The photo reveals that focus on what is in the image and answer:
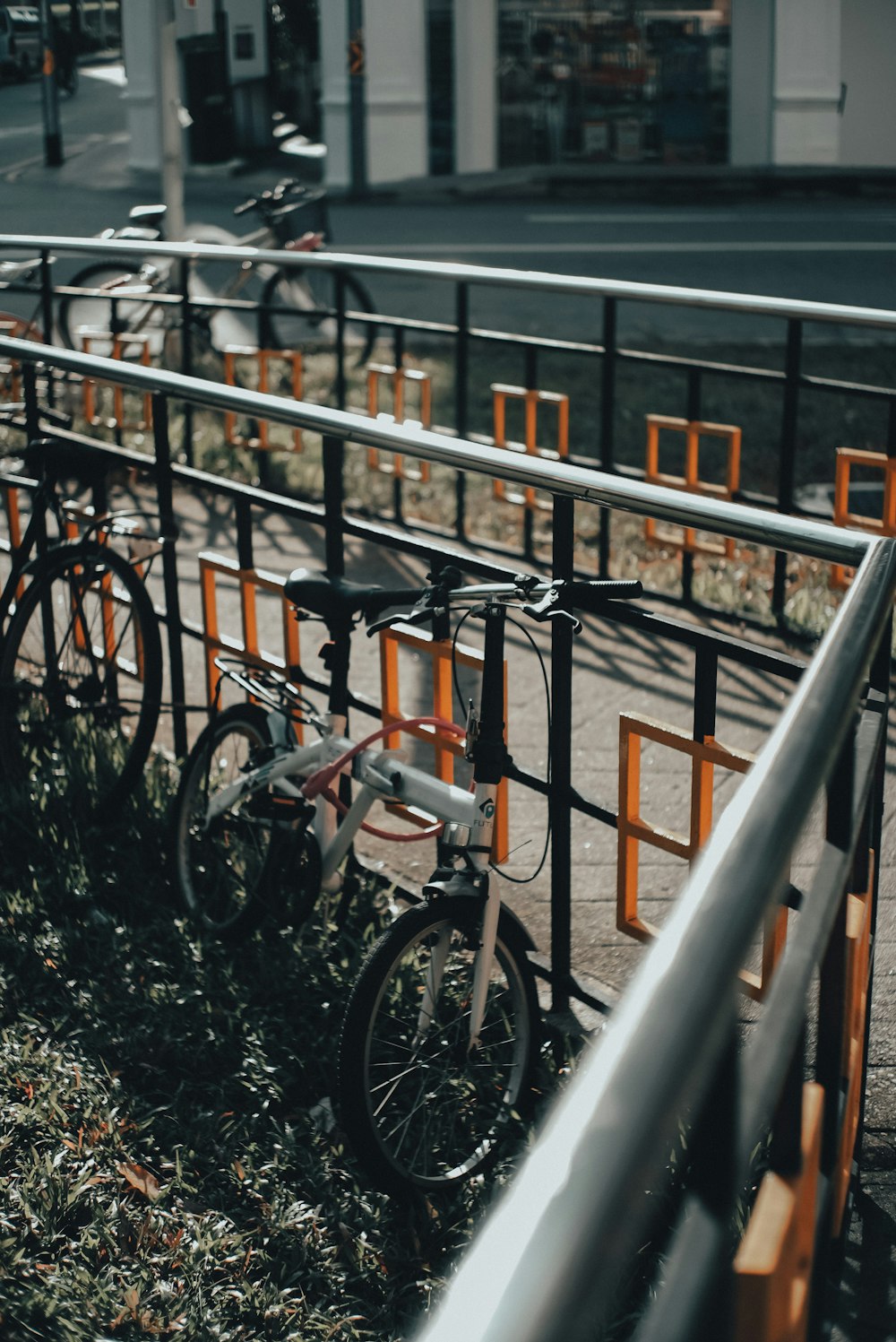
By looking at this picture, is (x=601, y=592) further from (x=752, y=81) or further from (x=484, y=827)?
(x=752, y=81)

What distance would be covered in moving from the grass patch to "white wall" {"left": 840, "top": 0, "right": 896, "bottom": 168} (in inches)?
906

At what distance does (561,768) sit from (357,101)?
66.5 ft

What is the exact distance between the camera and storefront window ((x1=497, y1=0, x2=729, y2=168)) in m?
23.2

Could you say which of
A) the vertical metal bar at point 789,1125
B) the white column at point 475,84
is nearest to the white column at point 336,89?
the white column at point 475,84

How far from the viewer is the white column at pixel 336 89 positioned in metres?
21.8

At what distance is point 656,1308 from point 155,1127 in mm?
2184

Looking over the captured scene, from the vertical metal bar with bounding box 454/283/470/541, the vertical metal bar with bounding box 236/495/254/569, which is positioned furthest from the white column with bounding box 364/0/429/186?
the vertical metal bar with bounding box 236/495/254/569

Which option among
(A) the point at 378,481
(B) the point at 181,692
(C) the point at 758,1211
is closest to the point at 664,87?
(A) the point at 378,481

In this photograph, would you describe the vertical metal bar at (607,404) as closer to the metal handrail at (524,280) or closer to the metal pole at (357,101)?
the metal handrail at (524,280)

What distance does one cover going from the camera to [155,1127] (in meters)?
3.06

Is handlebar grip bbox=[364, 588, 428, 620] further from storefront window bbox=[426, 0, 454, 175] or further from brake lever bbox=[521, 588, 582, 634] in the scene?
storefront window bbox=[426, 0, 454, 175]

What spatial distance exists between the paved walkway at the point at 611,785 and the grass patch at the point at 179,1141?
55 centimetres

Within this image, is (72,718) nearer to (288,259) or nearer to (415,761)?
(415,761)

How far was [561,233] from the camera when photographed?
19109 millimetres
